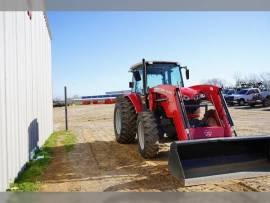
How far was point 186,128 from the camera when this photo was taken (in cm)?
538

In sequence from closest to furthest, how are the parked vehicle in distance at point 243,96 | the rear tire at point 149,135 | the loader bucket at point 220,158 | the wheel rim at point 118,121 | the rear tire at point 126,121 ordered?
the loader bucket at point 220,158 → the rear tire at point 149,135 → the rear tire at point 126,121 → the wheel rim at point 118,121 → the parked vehicle in distance at point 243,96

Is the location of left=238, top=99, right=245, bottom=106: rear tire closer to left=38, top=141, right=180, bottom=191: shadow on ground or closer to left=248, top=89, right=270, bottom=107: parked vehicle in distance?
left=248, top=89, right=270, bottom=107: parked vehicle in distance

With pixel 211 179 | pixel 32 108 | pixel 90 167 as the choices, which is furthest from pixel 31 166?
pixel 211 179

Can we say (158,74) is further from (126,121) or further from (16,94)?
(16,94)

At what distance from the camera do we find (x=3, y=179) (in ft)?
13.9

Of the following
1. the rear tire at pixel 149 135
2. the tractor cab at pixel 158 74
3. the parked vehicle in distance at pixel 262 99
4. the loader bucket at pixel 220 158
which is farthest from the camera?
the parked vehicle in distance at pixel 262 99

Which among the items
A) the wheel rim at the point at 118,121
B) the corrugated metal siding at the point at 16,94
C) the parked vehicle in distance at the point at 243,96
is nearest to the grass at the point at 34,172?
the corrugated metal siding at the point at 16,94

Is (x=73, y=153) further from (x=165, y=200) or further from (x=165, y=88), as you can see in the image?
(x=165, y=200)

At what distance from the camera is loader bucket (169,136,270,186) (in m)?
4.40

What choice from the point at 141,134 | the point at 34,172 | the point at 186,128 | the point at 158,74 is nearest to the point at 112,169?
the point at 141,134

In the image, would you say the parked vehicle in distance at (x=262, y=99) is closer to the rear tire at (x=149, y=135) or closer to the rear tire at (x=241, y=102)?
the rear tire at (x=241, y=102)

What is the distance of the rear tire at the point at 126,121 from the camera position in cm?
780

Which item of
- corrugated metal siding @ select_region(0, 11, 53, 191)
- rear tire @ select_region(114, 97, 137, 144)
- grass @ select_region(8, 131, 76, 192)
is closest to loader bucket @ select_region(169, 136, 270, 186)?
grass @ select_region(8, 131, 76, 192)

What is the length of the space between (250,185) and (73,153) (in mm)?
3951
